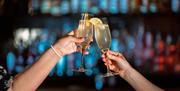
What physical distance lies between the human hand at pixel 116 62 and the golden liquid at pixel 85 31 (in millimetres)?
124

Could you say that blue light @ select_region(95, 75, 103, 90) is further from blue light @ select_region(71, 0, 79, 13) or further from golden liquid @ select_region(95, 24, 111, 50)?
golden liquid @ select_region(95, 24, 111, 50)

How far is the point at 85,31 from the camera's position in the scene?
5.41ft

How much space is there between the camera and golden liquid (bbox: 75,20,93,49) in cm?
163

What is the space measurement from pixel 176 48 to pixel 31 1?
1527 millimetres

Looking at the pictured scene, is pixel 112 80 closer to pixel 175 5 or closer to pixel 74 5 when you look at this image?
pixel 74 5

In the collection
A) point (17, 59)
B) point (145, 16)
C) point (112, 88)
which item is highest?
point (145, 16)

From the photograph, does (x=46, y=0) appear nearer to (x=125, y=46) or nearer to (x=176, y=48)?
(x=125, y=46)

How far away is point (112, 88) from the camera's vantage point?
12.8ft

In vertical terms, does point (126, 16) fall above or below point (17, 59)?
above

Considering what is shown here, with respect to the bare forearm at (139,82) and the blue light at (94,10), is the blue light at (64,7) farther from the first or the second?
the bare forearm at (139,82)

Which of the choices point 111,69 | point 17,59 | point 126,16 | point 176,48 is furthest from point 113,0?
point 111,69

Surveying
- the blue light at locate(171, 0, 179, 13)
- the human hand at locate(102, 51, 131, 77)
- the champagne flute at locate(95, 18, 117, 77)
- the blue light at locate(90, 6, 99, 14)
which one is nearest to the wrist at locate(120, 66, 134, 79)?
the human hand at locate(102, 51, 131, 77)

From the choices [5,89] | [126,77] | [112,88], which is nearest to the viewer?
[5,89]

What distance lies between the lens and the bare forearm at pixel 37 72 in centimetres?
149
